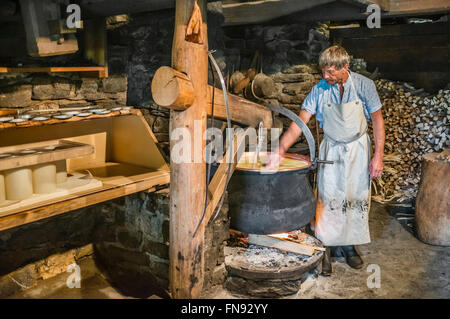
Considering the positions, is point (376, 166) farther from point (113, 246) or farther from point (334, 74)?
point (113, 246)

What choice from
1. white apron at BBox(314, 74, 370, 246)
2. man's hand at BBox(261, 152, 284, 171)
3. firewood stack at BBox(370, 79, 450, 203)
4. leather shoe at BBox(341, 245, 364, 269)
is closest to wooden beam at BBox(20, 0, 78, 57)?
man's hand at BBox(261, 152, 284, 171)

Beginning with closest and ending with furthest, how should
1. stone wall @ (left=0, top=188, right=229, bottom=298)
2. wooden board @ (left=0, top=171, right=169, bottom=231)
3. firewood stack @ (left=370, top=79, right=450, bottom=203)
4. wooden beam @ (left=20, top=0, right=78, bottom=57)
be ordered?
wooden board @ (left=0, top=171, right=169, bottom=231) → wooden beam @ (left=20, top=0, right=78, bottom=57) → stone wall @ (left=0, top=188, right=229, bottom=298) → firewood stack @ (left=370, top=79, right=450, bottom=203)

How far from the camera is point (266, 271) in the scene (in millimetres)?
3156

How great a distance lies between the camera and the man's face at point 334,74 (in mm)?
3611

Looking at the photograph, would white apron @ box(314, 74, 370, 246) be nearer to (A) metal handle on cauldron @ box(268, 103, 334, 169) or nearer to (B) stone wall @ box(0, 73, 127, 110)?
(A) metal handle on cauldron @ box(268, 103, 334, 169)

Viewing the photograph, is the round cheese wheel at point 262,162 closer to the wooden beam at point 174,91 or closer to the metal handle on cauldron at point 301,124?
the metal handle on cauldron at point 301,124

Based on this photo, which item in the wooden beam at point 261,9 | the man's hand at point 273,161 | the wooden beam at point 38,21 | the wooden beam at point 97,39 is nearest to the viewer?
the wooden beam at point 38,21

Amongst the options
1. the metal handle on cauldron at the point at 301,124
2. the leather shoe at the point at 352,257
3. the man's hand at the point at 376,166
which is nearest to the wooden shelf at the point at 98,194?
the metal handle on cauldron at the point at 301,124

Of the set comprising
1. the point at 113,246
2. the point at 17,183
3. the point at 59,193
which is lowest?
the point at 113,246

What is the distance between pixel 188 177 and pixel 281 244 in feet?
4.43

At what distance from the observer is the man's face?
3611 mm

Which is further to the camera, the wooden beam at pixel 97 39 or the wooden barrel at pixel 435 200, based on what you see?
the wooden barrel at pixel 435 200

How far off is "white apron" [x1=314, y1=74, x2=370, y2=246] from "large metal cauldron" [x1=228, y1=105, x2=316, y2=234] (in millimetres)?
981

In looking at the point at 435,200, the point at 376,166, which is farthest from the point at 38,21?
the point at 435,200
